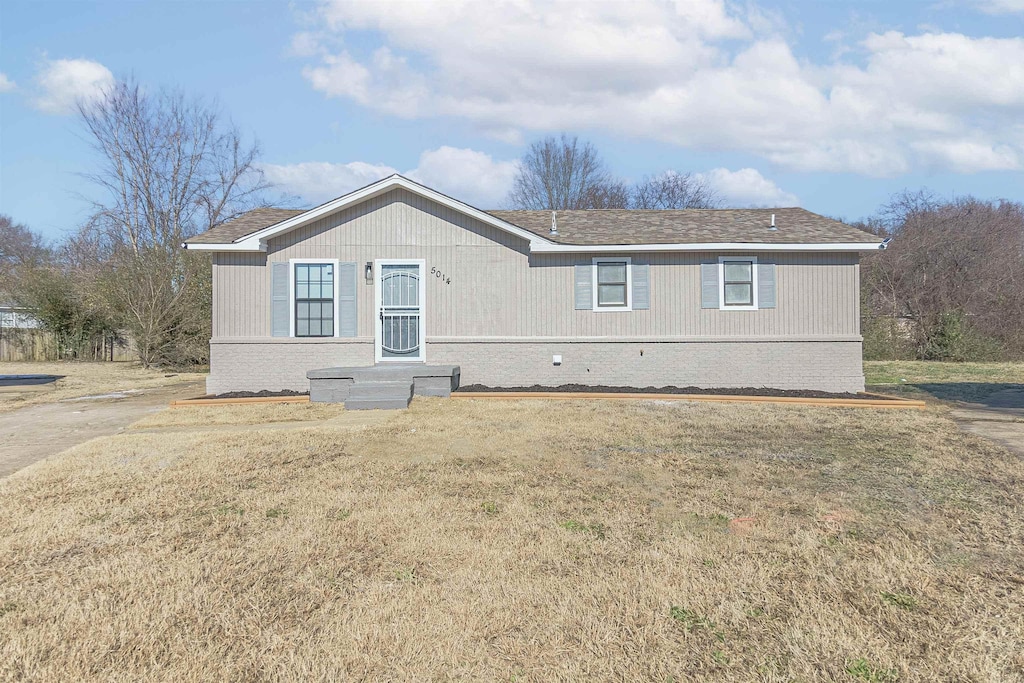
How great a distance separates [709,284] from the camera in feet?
45.5

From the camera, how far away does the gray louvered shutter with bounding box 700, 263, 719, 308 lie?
13.8 metres

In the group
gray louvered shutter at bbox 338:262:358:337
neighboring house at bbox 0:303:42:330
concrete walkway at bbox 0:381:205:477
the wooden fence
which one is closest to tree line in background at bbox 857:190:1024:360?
gray louvered shutter at bbox 338:262:358:337

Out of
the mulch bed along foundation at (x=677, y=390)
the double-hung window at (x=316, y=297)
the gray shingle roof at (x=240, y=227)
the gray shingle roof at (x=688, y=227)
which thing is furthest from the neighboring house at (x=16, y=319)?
the mulch bed along foundation at (x=677, y=390)

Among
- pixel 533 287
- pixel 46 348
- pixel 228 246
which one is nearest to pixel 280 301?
pixel 228 246

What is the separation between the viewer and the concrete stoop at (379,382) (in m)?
11.8

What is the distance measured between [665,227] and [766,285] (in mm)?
2404

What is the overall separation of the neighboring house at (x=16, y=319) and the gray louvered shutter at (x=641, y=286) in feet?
72.8

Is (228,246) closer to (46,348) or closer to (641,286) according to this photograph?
(641,286)

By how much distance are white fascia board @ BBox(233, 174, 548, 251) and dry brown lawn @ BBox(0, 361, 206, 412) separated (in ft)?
17.1

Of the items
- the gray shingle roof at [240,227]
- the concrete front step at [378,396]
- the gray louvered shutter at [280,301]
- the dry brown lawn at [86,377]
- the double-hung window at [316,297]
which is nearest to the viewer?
the concrete front step at [378,396]

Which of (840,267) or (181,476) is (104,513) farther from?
(840,267)

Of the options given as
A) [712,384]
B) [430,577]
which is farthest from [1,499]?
[712,384]

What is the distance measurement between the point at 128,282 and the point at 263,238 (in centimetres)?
1080

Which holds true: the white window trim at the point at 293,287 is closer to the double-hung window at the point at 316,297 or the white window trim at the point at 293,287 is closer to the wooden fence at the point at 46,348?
the double-hung window at the point at 316,297
